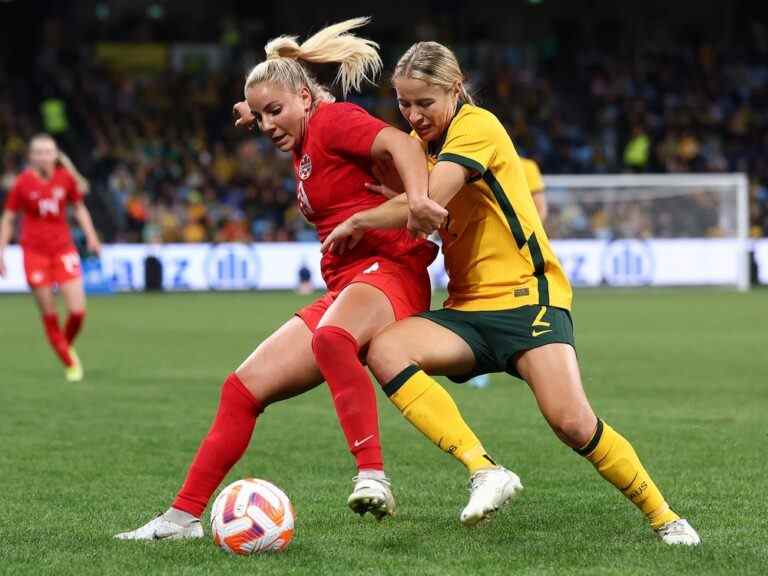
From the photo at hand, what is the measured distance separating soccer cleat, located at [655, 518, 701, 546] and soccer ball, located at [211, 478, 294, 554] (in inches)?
52.9

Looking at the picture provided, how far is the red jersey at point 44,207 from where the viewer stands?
40.8ft

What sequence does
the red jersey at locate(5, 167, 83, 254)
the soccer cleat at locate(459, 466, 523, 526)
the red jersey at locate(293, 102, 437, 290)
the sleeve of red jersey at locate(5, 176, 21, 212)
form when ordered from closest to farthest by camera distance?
1. the soccer cleat at locate(459, 466, 523, 526)
2. the red jersey at locate(293, 102, 437, 290)
3. the red jersey at locate(5, 167, 83, 254)
4. the sleeve of red jersey at locate(5, 176, 21, 212)

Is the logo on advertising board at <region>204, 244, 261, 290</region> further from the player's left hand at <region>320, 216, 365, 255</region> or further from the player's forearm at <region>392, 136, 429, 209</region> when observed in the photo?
the player's forearm at <region>392, 136, 429, 209</region>

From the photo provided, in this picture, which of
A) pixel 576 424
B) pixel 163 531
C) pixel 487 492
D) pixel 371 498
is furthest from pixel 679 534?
pixel 163 531

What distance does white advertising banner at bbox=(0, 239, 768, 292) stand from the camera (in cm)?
2697

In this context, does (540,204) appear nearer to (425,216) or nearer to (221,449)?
(221,449)

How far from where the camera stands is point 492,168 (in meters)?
5.05

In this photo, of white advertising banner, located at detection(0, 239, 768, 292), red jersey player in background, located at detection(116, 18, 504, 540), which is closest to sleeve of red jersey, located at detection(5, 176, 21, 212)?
red jersey player in background, located at detection(116, 18, 504, 540)

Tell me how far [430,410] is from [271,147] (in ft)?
90.6

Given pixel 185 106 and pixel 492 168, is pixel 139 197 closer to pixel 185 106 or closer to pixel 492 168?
pixel 185 106

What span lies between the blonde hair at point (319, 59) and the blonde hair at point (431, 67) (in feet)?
0.81

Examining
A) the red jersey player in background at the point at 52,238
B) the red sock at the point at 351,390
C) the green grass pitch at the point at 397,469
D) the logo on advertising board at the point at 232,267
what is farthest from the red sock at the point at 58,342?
the logo on advertising board at the point at 232,267

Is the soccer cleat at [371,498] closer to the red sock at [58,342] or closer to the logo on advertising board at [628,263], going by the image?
the red sock at [58,342]

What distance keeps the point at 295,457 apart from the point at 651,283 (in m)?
20.4
